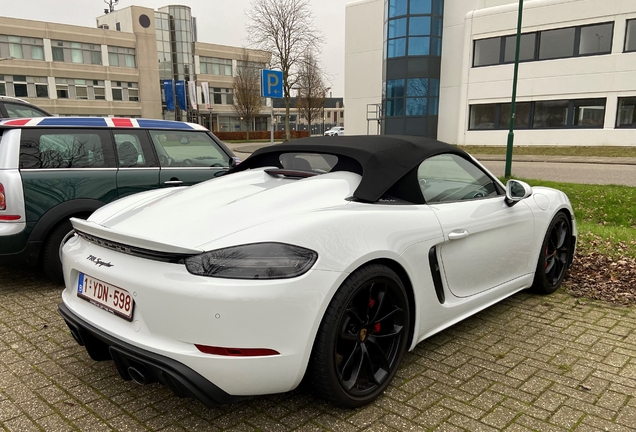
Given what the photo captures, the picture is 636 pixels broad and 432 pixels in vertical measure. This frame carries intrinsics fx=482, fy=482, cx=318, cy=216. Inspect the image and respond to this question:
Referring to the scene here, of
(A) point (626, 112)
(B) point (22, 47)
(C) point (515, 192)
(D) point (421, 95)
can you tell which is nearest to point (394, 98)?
(D) point (421, 95)

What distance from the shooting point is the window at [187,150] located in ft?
17.8

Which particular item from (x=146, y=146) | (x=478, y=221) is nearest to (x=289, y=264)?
(x=478, y=221)

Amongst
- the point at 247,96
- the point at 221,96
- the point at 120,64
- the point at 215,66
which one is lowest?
the point at 247,96

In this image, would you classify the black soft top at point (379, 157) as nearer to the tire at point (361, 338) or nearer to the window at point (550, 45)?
the tire at point (361, 338)

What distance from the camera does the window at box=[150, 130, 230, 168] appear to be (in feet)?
17.8

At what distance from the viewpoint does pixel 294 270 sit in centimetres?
215

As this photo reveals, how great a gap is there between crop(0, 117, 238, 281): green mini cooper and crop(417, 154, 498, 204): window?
3.01 m

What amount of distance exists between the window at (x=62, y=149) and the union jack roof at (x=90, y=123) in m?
0.08

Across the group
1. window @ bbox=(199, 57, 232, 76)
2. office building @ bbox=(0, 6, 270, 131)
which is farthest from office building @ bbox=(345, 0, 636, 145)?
window @ bbox=(199, 57, 232, 76)

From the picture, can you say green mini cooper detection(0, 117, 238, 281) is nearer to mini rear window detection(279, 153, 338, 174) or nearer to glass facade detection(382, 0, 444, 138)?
mini rear window detection(279, 153, 338, 174)

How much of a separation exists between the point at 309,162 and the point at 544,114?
91.4 ft

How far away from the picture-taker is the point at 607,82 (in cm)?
2488

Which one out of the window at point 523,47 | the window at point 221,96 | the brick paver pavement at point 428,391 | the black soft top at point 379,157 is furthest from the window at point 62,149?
the window at point 221,96

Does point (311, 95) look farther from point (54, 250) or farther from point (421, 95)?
point (54, 250)
